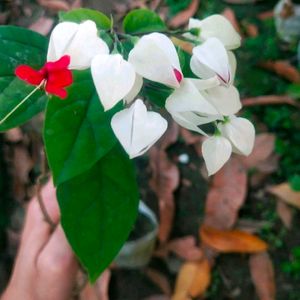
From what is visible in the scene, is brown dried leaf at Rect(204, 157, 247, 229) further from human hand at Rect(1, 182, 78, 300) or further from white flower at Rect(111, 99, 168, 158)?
white flower at Rect(111, 99, 168, 158)

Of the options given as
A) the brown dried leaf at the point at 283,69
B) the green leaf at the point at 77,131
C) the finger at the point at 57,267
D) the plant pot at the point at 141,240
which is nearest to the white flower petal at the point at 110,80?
the green leaf at the point at 77,131

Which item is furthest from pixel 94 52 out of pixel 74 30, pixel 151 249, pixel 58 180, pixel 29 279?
pixel 151 249

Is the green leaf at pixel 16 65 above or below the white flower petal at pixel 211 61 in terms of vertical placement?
below

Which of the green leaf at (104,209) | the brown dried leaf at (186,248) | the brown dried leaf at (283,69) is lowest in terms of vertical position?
the brown dried leaf at (186,248)

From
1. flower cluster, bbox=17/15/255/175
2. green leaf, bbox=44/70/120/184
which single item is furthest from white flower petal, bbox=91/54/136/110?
green leaf, bbox=44/70/120/184

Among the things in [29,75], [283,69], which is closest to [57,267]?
[29,75]

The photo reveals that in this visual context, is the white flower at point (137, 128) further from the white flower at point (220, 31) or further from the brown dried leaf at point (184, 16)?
the brown dried leaf at point (184, 16)

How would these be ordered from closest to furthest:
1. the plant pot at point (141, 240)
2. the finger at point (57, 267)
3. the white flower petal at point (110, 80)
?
the white flower petal at point (110, 80), the finger at point (57, 267), the plant pot at point (141, 240)

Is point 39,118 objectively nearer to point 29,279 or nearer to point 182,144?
point 182,144
